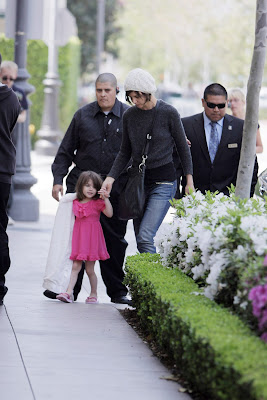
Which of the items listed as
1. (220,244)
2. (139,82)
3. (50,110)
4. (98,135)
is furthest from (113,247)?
(50,110)

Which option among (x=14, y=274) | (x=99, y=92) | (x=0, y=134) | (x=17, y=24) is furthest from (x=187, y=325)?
(x=17, y=24)

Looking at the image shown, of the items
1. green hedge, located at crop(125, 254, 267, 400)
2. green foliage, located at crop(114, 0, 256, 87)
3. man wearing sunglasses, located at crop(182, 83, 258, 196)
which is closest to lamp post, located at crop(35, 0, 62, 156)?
man wearing sunglasses, located at crop(182, 83, 258, 196)

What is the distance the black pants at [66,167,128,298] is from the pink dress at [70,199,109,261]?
0.28 m

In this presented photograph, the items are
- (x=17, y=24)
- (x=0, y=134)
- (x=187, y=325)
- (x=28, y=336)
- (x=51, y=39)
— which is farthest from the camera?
(x=51, y=39)

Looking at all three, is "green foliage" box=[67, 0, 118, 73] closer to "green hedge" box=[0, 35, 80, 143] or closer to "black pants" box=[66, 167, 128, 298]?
"green hedge" box=[0, 35, 80, 143]

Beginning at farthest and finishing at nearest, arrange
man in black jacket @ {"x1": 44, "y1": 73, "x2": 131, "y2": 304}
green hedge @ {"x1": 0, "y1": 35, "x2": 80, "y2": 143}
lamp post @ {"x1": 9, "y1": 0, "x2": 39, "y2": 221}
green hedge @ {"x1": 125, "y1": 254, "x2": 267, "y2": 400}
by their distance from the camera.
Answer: green hedge @ {"x1": 0, "y1": 35, "x2": 80, "y2": 143}
lamp post @ {"x1": 9, "y1": 0, "x2": 39, "y2": 221}
man in black jacket @ {"x1": 44, "y1": 73, "x2": 131, "y2": 304}
green hedge @ {"x1": 125, "y1": 254, "x2": 267, "y2": 400}

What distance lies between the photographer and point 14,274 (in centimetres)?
959

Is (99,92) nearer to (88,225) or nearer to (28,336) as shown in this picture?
(88,225)

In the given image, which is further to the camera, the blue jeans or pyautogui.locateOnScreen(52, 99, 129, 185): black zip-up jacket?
pyautogui.locateOnScreen(52, 99, 129, 185): black zip-up jacket

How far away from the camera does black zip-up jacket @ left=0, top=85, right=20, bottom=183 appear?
7.10 m

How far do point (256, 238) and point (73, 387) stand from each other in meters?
1.25

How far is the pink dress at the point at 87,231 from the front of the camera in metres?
7.93

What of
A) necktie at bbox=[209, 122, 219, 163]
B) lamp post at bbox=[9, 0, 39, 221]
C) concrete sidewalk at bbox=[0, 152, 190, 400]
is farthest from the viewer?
lamp post at bbox=[9, 0, 39, 221]

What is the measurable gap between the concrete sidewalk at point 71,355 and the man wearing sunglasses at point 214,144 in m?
1.33
